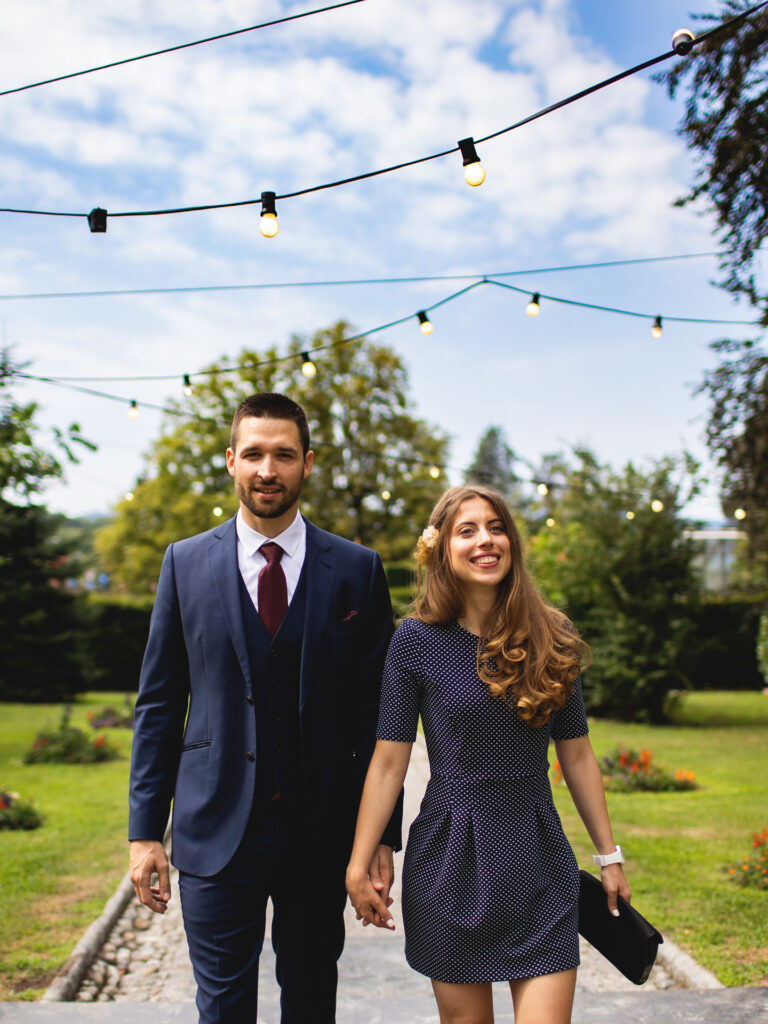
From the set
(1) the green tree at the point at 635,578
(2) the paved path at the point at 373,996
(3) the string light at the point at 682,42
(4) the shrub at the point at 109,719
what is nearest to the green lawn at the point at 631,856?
(2) the paved path at the point at 373,996

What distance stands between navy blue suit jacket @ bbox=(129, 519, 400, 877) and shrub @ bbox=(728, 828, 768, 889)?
13.2 ft

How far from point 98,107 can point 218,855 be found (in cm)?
547

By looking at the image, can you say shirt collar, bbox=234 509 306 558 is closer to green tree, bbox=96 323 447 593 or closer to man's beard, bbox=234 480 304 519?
man's beard, bbox=234 480 304 519

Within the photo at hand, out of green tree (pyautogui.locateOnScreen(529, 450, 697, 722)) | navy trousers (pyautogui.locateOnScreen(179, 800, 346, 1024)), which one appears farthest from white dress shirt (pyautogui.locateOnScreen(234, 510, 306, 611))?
green tree (pyautogui.locateOnScreen(529, 450, 697, 722))

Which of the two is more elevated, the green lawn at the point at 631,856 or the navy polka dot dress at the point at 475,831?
the navy polka dot dress at the point at 475,831

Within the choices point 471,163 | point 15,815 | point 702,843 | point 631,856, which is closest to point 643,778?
point 702,843

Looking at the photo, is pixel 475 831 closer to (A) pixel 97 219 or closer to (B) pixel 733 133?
(A) pixel 97 219

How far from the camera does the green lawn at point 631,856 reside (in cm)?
434

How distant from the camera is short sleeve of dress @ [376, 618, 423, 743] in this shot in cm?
226

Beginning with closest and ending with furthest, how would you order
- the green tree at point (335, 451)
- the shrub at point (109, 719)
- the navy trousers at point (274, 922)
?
the navy trousers at point (274, 922), the shrub at point (109, 719), the green tree at point (335, 451)

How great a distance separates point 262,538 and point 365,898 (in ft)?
3.41

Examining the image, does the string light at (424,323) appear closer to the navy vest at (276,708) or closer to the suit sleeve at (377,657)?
the suit sleeve at (377,657)

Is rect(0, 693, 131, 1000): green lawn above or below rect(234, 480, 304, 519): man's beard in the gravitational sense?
below

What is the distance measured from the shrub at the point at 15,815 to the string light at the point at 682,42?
288 inches
